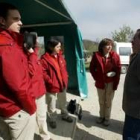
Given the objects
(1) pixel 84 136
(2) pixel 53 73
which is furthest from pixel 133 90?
(1) pixel 84 136

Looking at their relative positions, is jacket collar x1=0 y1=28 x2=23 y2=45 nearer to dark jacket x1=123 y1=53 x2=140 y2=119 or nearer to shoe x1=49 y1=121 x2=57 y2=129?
dark jacket x1=123 y1=53 x2=140 y2=119

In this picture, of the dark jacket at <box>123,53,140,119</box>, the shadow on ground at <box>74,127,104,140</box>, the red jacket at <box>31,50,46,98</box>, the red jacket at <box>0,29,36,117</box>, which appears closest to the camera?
the red jacket at <box>0,29,36,117</box>

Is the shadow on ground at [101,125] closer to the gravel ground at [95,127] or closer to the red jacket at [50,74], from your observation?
the gravel ground at [95,127]

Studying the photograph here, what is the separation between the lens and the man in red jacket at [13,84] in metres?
2.55

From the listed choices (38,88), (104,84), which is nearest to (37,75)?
(38,88)

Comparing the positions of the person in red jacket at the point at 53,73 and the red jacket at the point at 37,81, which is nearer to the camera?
the red jacket at the point at 37,81

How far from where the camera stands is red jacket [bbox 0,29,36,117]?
8.36 ft

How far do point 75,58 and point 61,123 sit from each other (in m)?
3.59

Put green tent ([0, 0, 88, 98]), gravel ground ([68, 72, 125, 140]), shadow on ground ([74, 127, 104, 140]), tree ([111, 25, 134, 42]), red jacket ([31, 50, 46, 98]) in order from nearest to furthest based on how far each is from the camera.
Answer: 1. red jacket ([31, 50, 46, 98])
2. shadow on ground ([74, 127, 104, 140])
3. gravel ground ([68, 72, 125, 140])
4. green tent ([0, 0, 88, 98])
5. tree ([111, 25, 134, 42])

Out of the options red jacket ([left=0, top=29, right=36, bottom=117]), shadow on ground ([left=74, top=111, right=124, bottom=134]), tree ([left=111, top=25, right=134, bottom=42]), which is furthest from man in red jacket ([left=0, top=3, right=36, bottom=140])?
tree ([left=111, top=25, right=134, bottom=42])

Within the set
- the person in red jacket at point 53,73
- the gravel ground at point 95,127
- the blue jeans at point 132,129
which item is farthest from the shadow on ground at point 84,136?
the blue jeans at point 132,129

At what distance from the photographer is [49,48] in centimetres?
552

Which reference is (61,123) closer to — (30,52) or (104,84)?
(104,84)

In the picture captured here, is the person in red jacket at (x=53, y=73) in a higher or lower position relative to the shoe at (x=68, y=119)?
higher
